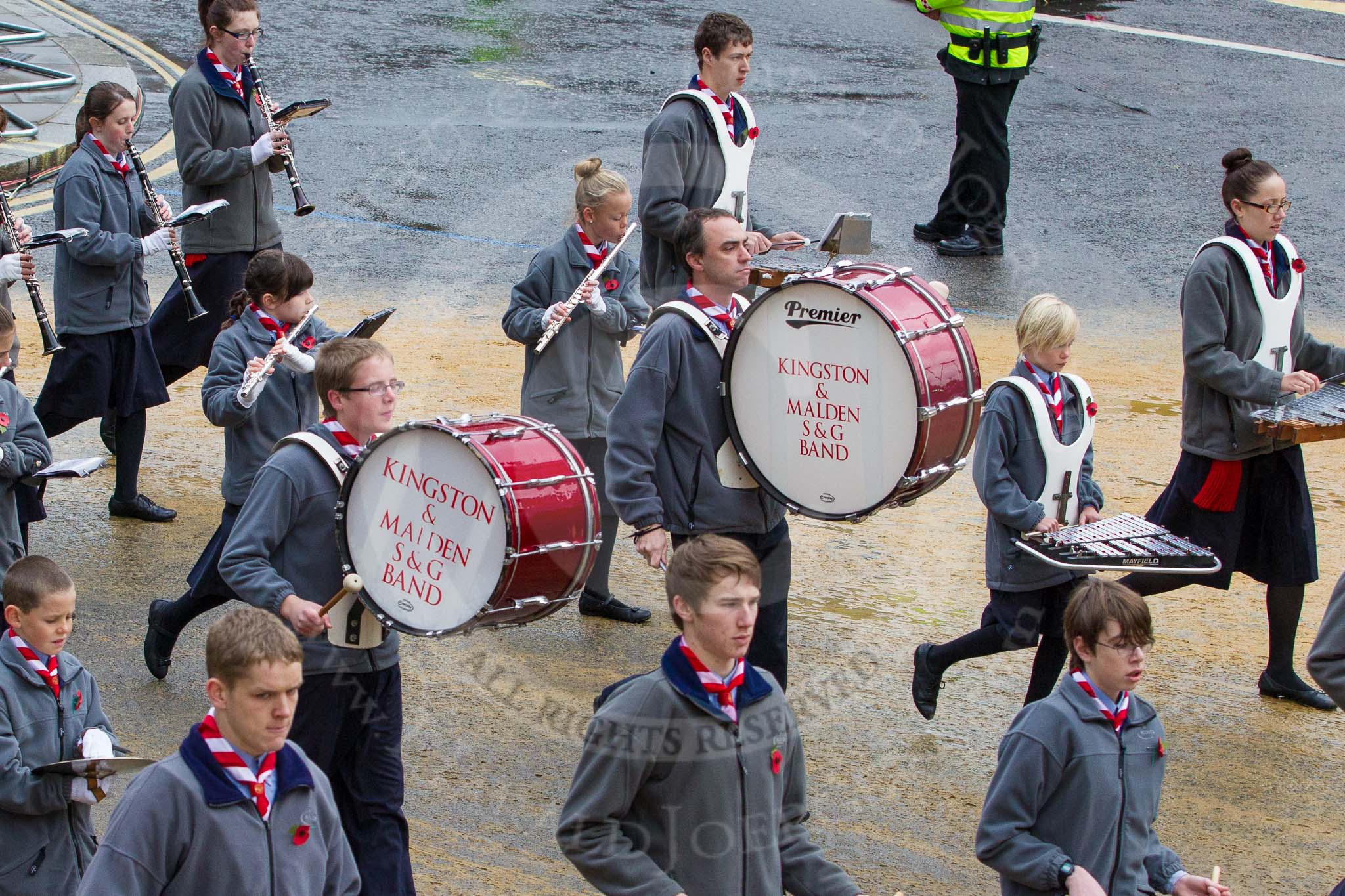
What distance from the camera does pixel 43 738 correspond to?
441 centimetres

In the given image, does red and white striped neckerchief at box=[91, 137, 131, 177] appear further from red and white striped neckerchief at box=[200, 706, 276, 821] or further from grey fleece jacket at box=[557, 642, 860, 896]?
grey fleece jacket at box=[557, 642, 860, 896]

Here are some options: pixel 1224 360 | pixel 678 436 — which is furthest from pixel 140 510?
pixel 1224 360

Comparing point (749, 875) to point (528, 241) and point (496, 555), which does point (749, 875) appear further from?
point (528, 241)

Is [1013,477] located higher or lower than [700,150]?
lower

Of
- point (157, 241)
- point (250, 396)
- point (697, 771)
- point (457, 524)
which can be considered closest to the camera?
point (697, 771)

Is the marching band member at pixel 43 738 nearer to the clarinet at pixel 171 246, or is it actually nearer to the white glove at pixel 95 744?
the white glove at pixel 95 744

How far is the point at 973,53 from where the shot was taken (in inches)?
461

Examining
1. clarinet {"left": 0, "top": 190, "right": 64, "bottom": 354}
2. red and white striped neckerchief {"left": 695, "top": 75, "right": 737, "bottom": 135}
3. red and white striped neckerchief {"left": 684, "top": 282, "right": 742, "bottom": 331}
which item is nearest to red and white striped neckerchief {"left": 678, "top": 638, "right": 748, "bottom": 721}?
red and white striped neckerchief {"left": 684, "top": 282, "right": 742, "bottom": 331}

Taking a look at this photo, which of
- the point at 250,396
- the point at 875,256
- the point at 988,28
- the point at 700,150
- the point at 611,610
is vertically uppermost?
the point at 988,28

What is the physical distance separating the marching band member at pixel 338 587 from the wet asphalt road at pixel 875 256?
1.19 ft

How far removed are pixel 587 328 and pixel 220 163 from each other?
199 centimetres

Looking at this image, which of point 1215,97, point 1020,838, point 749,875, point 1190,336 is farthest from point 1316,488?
point 1215,97

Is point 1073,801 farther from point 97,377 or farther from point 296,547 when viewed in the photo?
point 97,377

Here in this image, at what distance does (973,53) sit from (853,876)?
25.5ft
